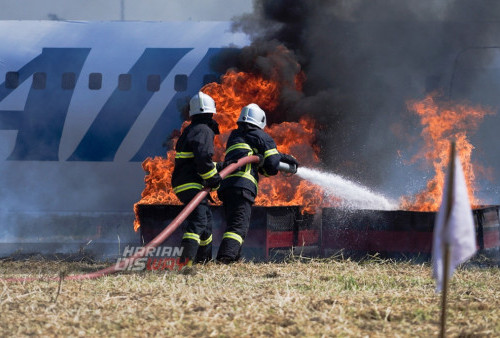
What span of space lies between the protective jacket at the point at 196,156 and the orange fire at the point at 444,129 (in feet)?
12.7

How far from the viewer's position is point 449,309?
5.15 metres

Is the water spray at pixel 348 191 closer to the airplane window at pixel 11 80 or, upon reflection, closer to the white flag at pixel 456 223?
A: the white flag at pixel 456 223

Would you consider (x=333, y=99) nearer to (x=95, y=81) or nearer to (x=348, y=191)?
(x=348, y=191)

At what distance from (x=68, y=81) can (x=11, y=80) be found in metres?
1.15

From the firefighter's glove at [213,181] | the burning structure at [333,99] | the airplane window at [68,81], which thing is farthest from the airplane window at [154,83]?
the firefighter's glove at [213,181]

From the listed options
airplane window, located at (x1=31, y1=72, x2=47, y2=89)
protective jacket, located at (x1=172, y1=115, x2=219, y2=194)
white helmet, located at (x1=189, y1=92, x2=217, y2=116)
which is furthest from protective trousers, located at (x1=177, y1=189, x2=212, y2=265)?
airplane window, located at (x1=31, y1=72, x2=47, y2=89)

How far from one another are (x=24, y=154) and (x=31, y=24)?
9.13 ft

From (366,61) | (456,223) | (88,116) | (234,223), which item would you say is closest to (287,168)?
(234,223)

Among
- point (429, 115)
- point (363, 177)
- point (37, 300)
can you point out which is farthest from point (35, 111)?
point (37, 300)

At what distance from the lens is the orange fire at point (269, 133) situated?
1014 centimetres

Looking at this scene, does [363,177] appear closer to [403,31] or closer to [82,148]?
[403,31]

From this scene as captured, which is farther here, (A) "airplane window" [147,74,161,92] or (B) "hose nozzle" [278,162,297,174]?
(A) "airplane window" [147,74,161,92]

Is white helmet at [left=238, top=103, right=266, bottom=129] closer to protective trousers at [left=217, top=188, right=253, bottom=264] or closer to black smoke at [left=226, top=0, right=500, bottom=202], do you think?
protective trousers at [left=217, top=188, right=253, bottom=264]

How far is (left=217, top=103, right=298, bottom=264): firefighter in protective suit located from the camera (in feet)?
27.5
